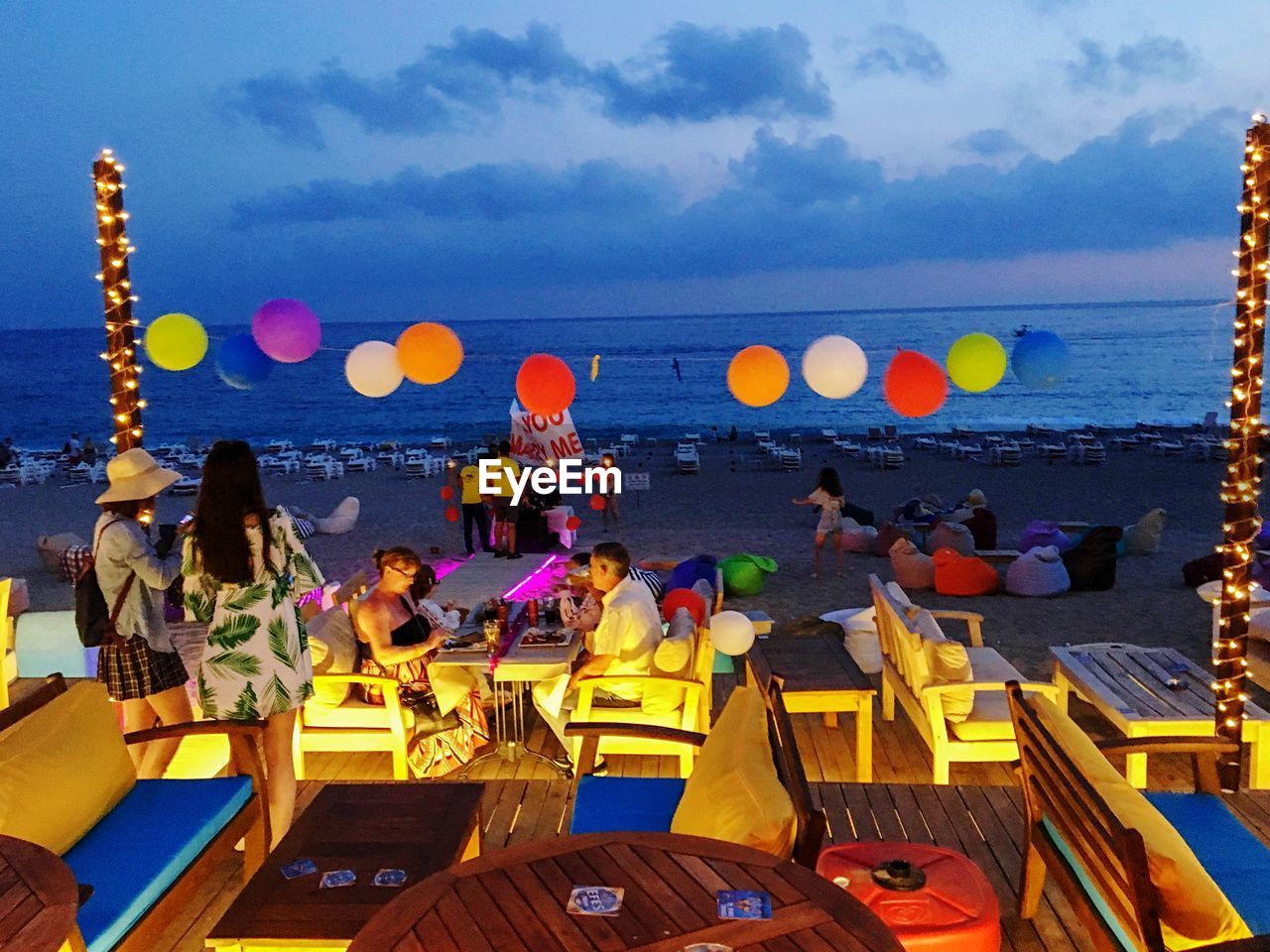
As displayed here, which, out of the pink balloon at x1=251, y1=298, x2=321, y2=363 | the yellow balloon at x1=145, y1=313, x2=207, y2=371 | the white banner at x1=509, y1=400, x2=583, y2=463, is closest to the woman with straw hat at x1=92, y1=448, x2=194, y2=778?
the yellow balloon at x1=145, y1=313, x2=207, y2=371

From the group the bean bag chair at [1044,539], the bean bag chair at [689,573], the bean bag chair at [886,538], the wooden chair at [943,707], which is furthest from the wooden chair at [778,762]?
the bean bag chair at [886,538]

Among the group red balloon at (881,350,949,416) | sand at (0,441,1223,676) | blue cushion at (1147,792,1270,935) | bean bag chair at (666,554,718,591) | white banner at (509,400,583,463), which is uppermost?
red balloon at (881,350,949,416)

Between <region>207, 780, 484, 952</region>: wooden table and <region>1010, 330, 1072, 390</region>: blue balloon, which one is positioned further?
<region>1010, 330, 1072, 390</region>: blue balloon

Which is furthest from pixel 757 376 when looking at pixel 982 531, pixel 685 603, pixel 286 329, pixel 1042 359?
pixel 982 531

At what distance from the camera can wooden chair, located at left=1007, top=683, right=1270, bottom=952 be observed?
2268mm

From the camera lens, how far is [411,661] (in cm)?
470

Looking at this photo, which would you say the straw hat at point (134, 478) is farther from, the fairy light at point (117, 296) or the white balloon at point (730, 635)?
the white balloon at point (730, 635)

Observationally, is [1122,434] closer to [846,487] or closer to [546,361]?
[846,487]

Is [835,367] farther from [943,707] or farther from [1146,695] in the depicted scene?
[1146,695]

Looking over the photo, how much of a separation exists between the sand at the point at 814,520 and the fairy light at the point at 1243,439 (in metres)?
2.65

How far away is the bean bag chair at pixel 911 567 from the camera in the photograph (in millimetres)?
9172

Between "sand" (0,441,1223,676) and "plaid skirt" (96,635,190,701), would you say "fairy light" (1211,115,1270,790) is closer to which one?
"sand" (0,441,1223,676)

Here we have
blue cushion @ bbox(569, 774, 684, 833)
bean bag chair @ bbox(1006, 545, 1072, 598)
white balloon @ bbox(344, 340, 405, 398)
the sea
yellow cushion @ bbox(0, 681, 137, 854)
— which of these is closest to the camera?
yellow cushion @ bbox(0, 681, 137, 854)

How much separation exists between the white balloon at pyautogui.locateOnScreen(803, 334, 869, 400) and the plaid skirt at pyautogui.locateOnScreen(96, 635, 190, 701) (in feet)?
12.5
